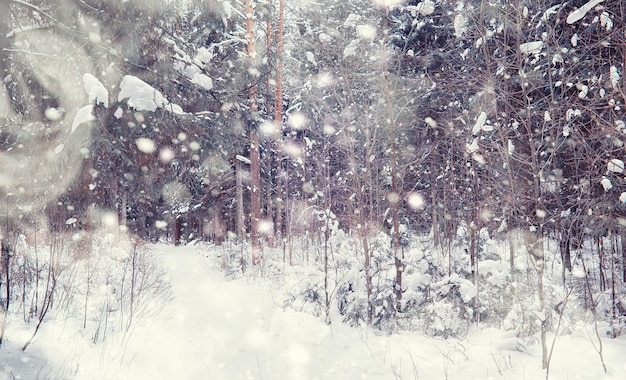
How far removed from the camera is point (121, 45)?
668cm

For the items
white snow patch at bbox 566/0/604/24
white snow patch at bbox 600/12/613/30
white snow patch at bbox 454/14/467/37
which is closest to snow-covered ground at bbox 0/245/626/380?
white snow patch at bbox 566/0/604/24

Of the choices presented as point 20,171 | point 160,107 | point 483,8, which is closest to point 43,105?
point 20,171

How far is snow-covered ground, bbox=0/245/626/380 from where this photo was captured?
174 inches

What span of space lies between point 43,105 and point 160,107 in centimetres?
207

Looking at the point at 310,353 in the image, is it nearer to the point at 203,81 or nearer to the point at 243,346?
the point at 243,346

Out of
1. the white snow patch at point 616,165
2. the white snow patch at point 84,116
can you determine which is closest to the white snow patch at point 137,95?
the white snow patch at point 84,116

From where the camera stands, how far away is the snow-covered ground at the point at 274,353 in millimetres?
4422

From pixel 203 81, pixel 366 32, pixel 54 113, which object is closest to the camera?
pixel 54 113

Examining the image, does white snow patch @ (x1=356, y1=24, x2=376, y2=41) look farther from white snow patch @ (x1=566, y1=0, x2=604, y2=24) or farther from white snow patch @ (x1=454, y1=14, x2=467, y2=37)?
white snow patch @ (x1=566, y1=0, x2=604, y2=24)

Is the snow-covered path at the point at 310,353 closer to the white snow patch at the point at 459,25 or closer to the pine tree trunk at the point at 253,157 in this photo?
the white snow patch at the point at 459,25

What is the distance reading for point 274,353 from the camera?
18.4 ft

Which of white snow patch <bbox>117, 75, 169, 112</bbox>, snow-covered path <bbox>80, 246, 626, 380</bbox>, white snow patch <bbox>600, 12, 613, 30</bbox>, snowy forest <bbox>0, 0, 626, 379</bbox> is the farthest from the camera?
white snow patch <bbox>600, 12, 613, 30</bbox>

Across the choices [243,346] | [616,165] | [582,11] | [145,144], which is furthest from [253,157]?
[616,165]

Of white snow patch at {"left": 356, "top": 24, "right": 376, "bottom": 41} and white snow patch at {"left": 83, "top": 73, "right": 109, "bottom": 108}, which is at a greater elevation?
white snow patch at {"left": 356, "top": 24, "right": 376, "bottom": 41}
